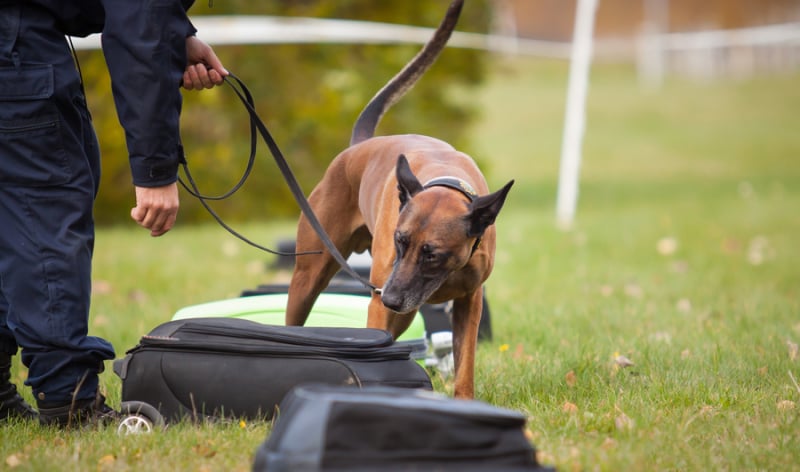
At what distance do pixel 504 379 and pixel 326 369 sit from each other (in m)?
1.03

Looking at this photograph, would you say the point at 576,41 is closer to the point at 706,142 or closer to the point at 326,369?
the point at 326,369

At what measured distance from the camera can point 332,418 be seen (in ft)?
7.45

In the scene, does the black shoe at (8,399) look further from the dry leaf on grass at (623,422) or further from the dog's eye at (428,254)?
the dry leaf on grass at (623,422)

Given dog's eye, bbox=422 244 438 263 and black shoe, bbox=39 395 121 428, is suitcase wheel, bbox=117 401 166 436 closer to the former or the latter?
black shoe, bbox=39 395 121 428

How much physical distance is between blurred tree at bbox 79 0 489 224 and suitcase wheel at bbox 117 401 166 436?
789 cm

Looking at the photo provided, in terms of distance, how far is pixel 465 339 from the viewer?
139 inches

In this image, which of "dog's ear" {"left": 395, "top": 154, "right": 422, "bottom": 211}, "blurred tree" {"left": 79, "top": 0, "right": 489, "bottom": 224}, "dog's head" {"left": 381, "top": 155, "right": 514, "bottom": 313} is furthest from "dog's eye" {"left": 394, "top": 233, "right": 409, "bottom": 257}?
"blurred tree" {"left": 79, "top": 0, "right": 489, "bottom": 224}

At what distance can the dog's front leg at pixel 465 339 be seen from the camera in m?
3.40

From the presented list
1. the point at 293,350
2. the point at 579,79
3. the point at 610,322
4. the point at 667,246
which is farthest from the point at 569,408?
the point at 579,79

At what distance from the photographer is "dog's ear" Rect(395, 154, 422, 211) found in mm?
3340

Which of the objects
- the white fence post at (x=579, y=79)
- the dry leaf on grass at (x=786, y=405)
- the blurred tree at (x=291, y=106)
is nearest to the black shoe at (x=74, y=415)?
the dry leaf on grass at (x=786, y=405)

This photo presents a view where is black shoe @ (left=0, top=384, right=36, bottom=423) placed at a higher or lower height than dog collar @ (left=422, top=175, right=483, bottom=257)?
lower

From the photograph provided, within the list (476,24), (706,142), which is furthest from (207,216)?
(706,142)

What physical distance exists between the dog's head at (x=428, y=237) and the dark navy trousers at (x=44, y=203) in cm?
109
